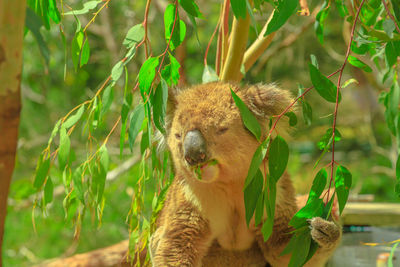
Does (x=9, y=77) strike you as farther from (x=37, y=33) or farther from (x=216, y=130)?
(x=216, y=130)

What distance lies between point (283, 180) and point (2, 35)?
100 centimetres

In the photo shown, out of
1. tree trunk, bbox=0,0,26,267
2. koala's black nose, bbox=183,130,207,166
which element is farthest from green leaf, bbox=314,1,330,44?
tree trunk, bbox=0,0,26,267

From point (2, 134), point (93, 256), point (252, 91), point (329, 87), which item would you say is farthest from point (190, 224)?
point (93, 256)

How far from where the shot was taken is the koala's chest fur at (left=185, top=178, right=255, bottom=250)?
1.32 meters

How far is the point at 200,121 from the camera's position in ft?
3.97

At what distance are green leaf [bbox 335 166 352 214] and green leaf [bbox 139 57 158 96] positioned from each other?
0.47 metres

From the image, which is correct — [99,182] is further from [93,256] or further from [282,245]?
[93,256]

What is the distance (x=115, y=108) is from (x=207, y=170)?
3142mm

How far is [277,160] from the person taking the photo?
1.01m

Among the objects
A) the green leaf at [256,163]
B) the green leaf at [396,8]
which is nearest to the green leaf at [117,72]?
the green leaf at [256,163]

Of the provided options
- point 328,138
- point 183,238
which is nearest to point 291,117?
point 328,138

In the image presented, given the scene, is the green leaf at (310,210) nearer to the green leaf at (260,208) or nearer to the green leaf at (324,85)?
the green leaf at (260,208)

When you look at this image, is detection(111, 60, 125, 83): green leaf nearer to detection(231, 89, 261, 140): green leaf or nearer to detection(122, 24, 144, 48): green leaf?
detection(122, 24, 144, 48): green leaf

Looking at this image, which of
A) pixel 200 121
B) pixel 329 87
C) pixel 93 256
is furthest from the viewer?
pixel 93 256
